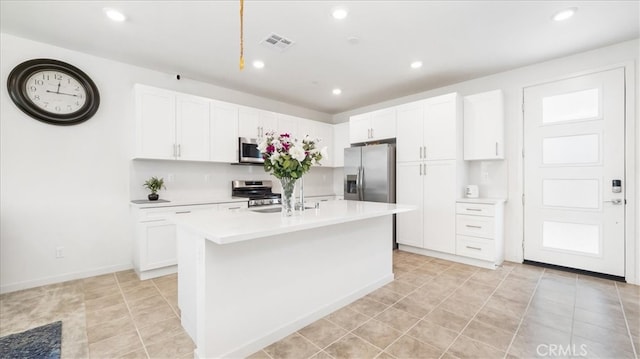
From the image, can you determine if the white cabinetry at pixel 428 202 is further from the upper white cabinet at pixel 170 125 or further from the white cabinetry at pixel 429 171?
the upper white cabinet at pixel 170 125

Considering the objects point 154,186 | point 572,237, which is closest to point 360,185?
point 572,237

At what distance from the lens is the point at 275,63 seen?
3502mm

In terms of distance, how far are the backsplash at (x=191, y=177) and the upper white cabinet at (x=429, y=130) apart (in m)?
2.41

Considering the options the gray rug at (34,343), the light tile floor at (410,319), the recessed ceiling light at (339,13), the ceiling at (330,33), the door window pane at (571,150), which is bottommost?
the light tile floor at (410,319)

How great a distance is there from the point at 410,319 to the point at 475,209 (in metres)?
2.04

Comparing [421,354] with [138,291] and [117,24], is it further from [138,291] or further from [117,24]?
[117,24]

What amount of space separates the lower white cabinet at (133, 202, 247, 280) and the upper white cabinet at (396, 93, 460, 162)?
270cm

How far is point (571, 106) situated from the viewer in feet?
10.8

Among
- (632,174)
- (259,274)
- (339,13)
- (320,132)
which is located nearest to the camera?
(259,274)

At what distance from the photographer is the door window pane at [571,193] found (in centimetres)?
315

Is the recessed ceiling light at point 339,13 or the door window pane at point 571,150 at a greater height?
the recessed ceiling light at point 339,13

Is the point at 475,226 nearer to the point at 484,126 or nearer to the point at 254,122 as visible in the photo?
the point at 484,126

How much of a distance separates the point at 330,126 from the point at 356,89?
1.33 metres

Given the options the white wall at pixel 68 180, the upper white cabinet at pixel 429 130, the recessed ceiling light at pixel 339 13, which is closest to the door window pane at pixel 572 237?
the upper white cabinet at pixel 429 130
